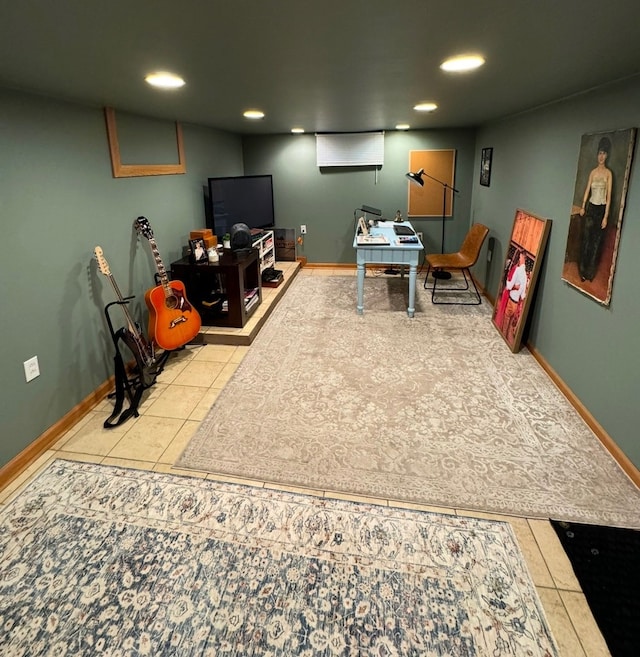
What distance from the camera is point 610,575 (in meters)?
1.58

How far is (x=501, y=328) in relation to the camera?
378 centimetres

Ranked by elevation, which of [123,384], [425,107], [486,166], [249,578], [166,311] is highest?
[425,107]

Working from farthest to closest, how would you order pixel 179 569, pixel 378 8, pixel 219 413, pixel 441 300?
pixel 441 300 < pixel 219 413 < pixel 179 569 < pixel 378 8

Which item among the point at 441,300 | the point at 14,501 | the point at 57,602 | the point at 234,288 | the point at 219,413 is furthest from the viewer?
the point at 441,300

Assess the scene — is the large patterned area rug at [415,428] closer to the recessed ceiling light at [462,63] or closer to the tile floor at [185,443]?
the tile floor at [185,443]

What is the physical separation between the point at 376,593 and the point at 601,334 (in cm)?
189

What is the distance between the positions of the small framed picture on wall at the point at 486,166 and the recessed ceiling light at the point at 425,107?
166 centimetres

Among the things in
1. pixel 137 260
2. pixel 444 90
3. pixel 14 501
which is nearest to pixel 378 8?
pixel 444 90

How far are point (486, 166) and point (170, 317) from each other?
13.0 feet

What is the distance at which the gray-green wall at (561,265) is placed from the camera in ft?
6.94

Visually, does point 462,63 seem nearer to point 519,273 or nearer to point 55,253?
point 519,273

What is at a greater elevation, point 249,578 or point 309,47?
point 309,47

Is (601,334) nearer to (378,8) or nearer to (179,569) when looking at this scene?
(378,8)

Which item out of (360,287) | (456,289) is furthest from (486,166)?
(360,287)
